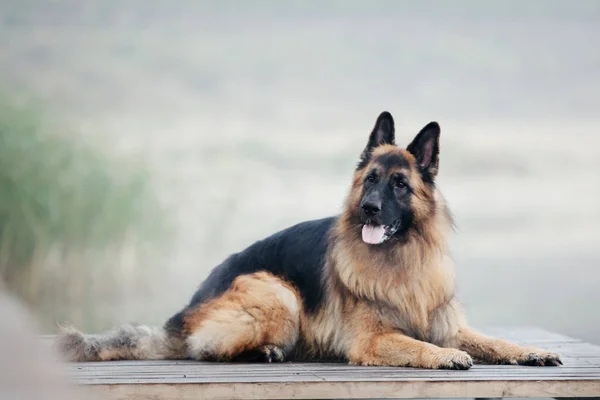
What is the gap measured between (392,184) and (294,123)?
245 cm

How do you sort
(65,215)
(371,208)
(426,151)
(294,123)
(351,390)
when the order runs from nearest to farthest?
(351,390) < (371,208) < (426,151) < (294,123) < (65,215)

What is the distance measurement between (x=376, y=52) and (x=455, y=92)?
71cm

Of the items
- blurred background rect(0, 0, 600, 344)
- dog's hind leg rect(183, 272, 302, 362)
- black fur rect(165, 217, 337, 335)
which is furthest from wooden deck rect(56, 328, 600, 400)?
blurred background rect(0, 0, 600, 344)

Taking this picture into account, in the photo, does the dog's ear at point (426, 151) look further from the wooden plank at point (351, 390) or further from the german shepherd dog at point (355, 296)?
the wooden plank at point (351, 390)

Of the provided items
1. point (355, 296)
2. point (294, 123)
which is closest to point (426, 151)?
point (355, 296)

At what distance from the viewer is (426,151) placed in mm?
4246

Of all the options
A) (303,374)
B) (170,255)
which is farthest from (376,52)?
(303,374)

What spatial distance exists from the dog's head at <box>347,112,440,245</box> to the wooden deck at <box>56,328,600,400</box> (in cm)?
78

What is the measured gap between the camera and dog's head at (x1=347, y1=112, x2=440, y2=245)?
13.6 feet

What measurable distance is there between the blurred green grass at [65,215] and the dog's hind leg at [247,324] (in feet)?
7.97

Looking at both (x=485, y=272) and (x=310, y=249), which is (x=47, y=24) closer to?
(x=310, y=249)

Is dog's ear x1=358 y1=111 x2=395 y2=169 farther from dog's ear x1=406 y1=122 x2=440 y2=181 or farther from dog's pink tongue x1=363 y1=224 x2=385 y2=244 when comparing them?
dog's pink tongue x1=363 y1=224 x2=385 y2=244

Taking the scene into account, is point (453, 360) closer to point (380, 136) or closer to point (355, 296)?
point (355, 296)

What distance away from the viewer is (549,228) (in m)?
6.48
